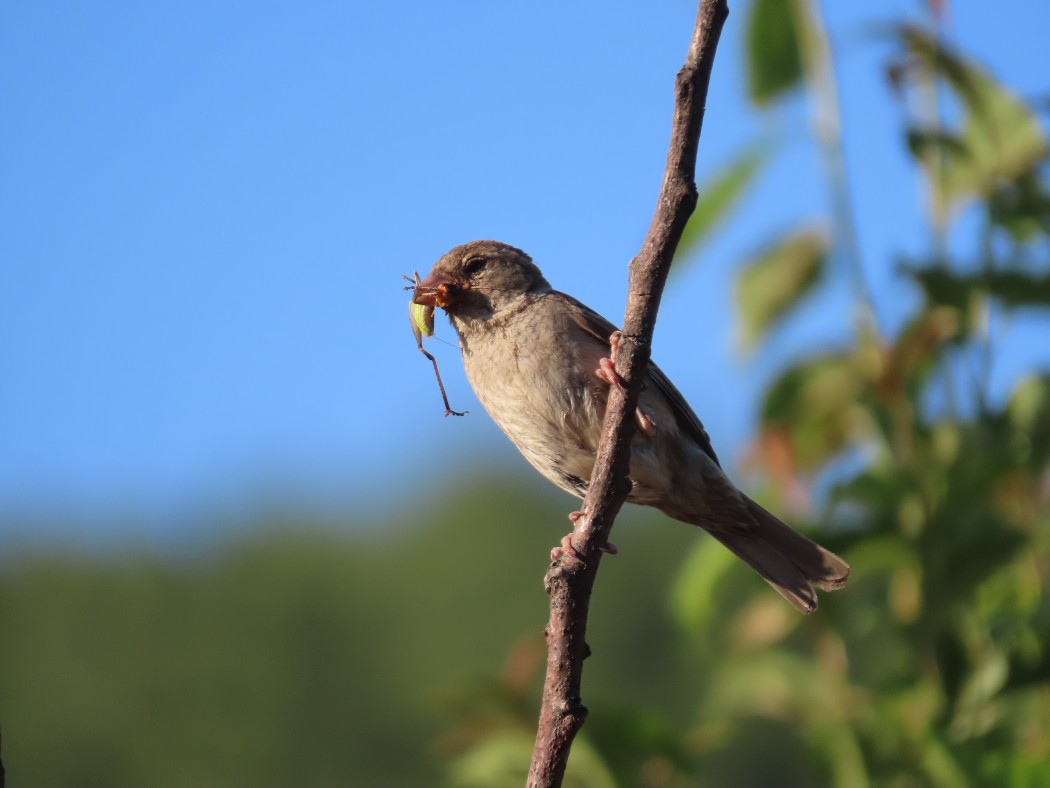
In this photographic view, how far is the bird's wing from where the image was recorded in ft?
12.6

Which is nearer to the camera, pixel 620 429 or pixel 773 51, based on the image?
pixel 620 429

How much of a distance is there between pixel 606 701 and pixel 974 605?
4.32 ft

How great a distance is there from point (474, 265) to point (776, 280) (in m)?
1.10

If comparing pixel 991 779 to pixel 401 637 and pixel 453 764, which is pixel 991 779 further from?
pixel 401 637

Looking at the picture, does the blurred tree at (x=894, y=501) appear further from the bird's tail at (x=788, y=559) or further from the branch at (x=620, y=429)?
the branch at (x=620, y=429)

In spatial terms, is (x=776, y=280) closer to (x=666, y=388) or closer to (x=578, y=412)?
(x=666, y=388)

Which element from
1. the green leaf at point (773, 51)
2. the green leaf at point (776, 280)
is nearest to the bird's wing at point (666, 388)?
the green leaf at point (776, 280)

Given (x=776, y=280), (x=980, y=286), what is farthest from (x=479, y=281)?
(x=980, y=286)

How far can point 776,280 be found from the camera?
434cm

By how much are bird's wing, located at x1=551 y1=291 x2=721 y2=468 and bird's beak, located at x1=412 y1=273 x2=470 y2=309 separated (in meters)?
0.33

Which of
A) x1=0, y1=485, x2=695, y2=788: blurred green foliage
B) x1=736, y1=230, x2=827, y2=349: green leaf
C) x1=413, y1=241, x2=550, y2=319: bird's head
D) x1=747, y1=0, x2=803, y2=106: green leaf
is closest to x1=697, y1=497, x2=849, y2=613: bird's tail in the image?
x1=736, y1=230, x2=827, y2=349: green leaf

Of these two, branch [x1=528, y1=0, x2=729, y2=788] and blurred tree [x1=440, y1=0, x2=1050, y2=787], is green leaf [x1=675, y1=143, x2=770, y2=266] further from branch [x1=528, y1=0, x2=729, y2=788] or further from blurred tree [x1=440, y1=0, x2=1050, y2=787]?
branch [x1=528, y1=0, x2=729, y2=788]

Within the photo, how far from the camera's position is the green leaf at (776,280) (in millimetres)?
4262

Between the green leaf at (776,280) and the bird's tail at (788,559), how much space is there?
2.71ft
